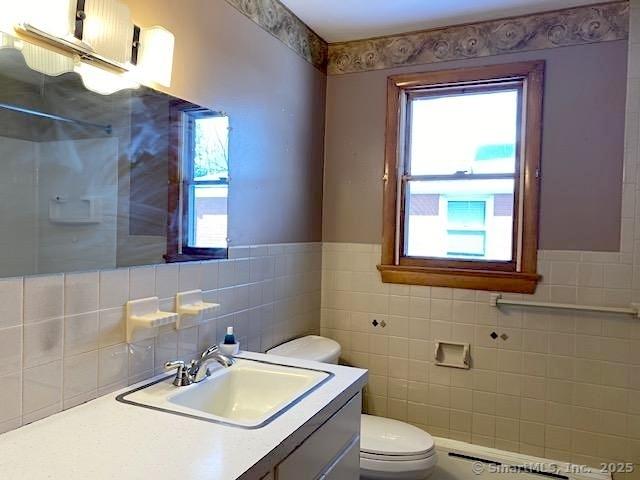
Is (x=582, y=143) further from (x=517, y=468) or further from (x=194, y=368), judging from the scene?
(x=194, y=368)

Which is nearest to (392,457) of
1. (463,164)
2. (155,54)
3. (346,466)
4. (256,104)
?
(346,466)

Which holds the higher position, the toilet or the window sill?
the window sill

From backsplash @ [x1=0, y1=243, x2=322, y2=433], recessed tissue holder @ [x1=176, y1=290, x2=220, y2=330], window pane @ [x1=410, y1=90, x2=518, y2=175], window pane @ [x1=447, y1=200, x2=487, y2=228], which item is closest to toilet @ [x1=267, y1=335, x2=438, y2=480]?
backsplash @ [x1=0, y1=243, x2=322, y2=433]

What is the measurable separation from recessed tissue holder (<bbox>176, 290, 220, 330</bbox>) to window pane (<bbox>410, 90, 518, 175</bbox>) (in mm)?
1447

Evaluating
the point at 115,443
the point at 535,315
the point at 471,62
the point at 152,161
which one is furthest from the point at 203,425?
the point at 471,62

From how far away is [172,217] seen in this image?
159 cm

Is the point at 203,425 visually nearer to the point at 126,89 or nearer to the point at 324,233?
the point at 126,89

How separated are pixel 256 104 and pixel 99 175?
92 centimetres

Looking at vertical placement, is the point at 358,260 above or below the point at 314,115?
below

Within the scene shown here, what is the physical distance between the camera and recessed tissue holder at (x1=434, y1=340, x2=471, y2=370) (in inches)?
94.0

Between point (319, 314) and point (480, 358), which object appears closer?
point (480, 358)

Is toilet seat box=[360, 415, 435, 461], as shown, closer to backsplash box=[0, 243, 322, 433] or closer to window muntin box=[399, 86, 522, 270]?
backsplash box=[0, 243, 322, 433]

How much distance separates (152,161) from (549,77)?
189 centimetres

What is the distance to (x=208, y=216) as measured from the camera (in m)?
1.75
